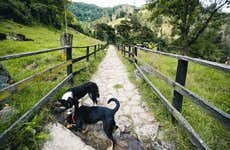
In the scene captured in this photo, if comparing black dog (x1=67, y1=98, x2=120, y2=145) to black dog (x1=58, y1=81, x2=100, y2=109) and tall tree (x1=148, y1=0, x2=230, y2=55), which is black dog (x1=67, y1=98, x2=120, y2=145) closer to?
black dog (x1=58, y1=81, x2=100, y2=109)

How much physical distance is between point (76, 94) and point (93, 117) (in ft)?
2.53

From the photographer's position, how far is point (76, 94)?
3135 mm

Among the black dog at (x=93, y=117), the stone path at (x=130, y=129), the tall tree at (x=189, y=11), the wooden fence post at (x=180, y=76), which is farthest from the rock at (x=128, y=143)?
the tall tree at (x=189, y=11)

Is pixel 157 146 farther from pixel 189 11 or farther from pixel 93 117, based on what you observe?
pixel 189 11

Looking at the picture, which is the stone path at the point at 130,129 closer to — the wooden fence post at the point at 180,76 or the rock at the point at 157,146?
the rock at the point at 157,146

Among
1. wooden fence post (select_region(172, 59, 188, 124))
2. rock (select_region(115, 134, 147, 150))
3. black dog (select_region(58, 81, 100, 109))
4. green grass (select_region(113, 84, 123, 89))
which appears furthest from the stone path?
green grass (select_region(113, 84, 123, 89))

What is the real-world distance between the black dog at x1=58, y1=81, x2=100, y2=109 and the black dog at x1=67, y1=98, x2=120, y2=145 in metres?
0.15

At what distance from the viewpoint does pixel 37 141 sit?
2156 mm

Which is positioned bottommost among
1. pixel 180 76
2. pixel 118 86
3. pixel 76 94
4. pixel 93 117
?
pixel 118 86

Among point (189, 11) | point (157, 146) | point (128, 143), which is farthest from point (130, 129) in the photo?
point (189, 11)

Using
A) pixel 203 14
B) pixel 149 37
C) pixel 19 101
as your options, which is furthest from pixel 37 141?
pixel 149 37

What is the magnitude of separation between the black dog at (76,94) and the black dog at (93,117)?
0.49 feet

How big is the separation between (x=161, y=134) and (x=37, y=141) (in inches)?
67.7

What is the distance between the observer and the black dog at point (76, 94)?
266 centimetres
